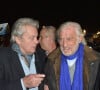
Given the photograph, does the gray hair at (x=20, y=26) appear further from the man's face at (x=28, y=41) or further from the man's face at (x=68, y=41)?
the man's face at (x=68, y=41)

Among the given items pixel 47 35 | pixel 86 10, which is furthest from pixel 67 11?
pixel 47 35

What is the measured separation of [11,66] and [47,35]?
202 cm

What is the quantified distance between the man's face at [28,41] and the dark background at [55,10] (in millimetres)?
35422

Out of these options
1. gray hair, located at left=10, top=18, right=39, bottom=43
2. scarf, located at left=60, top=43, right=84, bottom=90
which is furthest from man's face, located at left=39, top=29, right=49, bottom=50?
gray hair, located at left=10, top=18, right=39, bottom=43

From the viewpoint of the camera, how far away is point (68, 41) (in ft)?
16.2

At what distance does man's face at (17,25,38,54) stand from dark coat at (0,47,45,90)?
135 mm

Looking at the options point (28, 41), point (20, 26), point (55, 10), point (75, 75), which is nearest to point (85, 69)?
point (75, 75)

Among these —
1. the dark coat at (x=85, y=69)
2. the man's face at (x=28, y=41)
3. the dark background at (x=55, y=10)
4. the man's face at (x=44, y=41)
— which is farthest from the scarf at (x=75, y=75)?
the dark background at (x=55, y=10)

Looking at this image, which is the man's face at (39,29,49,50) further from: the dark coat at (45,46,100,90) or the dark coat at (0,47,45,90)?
the dark coat at (0,47,45,90)

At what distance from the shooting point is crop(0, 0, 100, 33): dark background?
4247 cm

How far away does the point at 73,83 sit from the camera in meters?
5.00

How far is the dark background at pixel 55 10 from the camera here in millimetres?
42472

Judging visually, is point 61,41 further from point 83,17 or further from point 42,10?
point 83,17

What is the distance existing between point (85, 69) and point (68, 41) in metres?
0.42
